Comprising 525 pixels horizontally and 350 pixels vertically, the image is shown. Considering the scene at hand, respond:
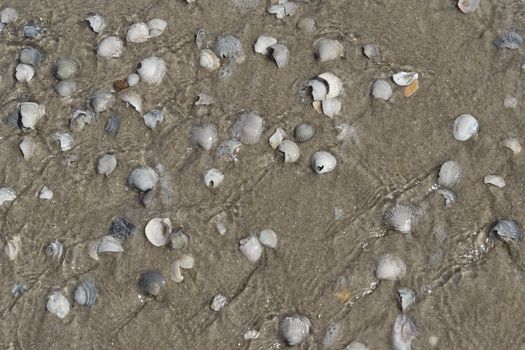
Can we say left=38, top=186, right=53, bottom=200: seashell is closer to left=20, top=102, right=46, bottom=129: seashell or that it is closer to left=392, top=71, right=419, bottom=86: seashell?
left=20, top=102, right=46, bottom=129: seashell

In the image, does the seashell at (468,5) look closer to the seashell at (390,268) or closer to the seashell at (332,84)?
the seashell at (332,84)

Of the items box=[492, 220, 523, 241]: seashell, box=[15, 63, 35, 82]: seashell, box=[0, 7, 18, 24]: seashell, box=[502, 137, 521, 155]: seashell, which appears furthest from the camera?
box=[0, 7, 18, 24]: seashell

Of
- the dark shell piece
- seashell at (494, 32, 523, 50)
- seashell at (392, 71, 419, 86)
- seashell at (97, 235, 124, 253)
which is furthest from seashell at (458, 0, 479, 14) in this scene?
seashell at (97, 235, 124, 253)

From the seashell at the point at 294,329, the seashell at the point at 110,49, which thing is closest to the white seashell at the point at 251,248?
the seashell at the point at 294,329

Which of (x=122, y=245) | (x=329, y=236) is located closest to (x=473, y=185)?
(x=329, y=236)

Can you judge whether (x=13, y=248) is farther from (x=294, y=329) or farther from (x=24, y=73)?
(x=294, y=329)
